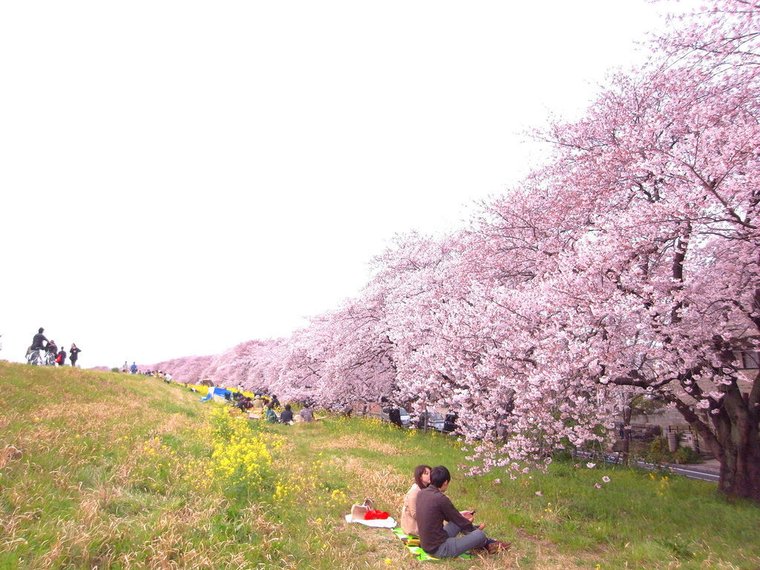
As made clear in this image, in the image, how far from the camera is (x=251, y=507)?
6750 mm

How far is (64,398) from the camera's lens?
1209 centimetres

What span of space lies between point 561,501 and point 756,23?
9232 millimetres

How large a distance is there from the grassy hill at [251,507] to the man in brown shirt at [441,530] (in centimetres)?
21

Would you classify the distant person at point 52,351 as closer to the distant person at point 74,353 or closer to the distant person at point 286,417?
the distant person at point 74,353

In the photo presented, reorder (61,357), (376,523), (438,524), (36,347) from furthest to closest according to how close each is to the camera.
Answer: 1. (61,357)
2. (36,347)
3. (376,523)
4. (438,524)

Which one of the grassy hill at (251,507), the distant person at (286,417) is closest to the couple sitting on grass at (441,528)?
the grassy hill at (251,507)

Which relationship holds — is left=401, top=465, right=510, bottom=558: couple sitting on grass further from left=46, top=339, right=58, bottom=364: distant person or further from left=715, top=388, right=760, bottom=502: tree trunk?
left=46, top=339, right=58, bottom=364: distant person

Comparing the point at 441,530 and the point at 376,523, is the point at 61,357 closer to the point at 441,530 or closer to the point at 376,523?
the point at 376,523

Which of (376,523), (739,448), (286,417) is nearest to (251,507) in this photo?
(376,523)

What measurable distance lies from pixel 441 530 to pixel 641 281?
221 inches

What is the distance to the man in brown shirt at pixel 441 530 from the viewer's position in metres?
6.46

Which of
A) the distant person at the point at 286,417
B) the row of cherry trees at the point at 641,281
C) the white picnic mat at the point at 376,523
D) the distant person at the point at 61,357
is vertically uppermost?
the row of cherry trees at the point at 641,281

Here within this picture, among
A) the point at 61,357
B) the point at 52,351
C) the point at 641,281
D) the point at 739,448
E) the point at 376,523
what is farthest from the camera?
the point at 61,357

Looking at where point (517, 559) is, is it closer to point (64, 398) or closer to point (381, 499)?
point (381, 499)
